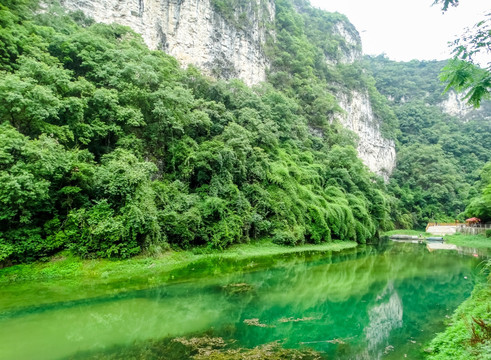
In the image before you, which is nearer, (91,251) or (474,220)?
(91,251)

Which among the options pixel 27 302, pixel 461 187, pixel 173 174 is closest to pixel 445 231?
pixel 461 187

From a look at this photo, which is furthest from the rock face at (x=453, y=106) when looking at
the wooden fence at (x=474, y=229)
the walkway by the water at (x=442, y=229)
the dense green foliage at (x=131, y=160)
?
the dense green foliage at (x=131, y=160)

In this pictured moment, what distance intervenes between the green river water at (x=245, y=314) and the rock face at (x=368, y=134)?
44.2m

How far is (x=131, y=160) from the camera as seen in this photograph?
13805 mm

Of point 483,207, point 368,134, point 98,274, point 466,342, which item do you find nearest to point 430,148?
point 368,134

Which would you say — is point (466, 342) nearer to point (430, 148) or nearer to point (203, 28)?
point (203, 28)

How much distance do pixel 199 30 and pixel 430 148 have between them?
49548 mm

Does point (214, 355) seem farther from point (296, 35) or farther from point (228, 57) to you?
point (296, 35)

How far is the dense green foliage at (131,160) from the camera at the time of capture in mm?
10953

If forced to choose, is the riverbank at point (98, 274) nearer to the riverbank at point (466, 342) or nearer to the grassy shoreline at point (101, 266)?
the grassy shoreline at point (101, 266)

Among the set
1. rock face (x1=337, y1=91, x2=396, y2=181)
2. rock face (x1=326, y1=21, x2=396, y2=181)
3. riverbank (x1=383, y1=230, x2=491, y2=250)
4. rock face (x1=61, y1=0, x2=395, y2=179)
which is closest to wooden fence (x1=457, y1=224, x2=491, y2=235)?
riverbank (x1=383, y1=230, x2=491, y2=250)

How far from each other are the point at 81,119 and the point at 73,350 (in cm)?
1155

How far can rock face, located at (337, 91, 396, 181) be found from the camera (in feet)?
173

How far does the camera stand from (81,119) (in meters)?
13.8
